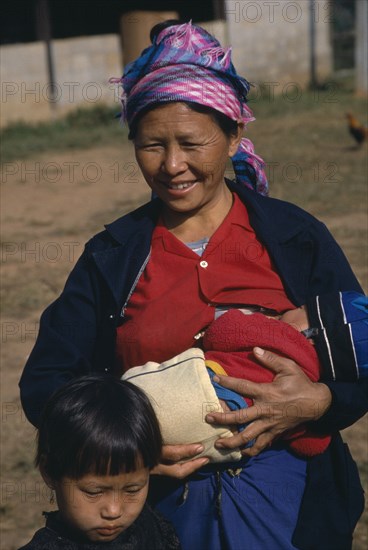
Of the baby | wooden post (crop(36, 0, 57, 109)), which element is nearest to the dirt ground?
the baby

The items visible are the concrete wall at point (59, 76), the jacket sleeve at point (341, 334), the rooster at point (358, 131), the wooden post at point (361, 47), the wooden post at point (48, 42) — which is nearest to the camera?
the jacket sleeve at point (341, 334)

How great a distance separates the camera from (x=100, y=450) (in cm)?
221

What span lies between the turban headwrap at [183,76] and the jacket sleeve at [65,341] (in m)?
0.47

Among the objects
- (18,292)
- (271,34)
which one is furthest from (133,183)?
(271,34)

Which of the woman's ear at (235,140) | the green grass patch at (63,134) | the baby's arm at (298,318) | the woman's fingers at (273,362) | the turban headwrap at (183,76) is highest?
the turban headwrap at (183,76)

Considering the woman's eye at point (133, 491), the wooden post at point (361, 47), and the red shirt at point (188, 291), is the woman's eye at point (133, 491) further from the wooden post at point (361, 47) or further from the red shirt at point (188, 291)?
the wooden post at point (361, 47)

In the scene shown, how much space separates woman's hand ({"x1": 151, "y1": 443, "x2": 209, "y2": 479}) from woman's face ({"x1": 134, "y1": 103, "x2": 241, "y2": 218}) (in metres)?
0.65

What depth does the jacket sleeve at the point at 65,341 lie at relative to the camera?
2484mm

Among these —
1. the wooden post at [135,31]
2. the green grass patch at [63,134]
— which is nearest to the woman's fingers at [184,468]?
the green grass patch at [63,134]

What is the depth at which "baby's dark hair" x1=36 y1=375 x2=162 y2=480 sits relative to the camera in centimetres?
221

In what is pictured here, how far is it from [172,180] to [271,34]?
1550 centimetres

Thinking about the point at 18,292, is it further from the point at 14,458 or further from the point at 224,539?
the point at 224,539

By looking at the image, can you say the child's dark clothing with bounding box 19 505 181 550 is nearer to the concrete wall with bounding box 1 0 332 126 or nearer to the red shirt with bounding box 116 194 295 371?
the red shirt with bounding box 116 194 295 371

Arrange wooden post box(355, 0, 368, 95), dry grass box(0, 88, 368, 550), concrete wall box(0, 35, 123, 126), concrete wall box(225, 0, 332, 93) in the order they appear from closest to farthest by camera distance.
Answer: dry grass box(0, 88, 368, 550) → concrete wall box(0, 35, 123, 126) → wooden post box(355, 0, 368, 95) → concrete wall box(225, 0, 332, 93)
